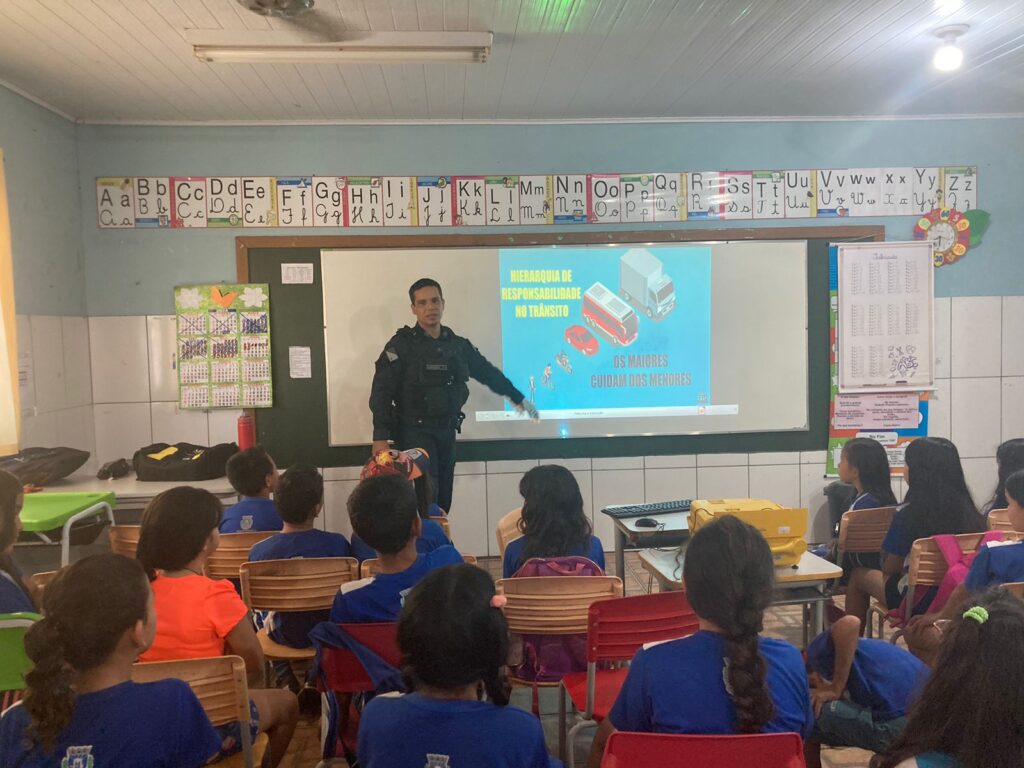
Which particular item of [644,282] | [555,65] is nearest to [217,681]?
[555,65]

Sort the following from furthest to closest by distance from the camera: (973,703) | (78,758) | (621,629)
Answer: (621,629)
(78,758)
(973,703)

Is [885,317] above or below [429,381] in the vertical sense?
above

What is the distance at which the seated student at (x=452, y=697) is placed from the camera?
1.16 meters

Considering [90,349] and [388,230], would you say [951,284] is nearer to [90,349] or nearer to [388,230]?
[388,230]

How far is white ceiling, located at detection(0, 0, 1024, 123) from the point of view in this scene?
9.81ft

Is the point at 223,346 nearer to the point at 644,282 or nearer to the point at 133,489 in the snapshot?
the point at 133,489

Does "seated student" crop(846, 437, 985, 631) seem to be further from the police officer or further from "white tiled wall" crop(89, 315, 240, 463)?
"white tiled wall" crop(89, 315, 240, 463)

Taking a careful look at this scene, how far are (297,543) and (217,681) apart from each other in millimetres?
825

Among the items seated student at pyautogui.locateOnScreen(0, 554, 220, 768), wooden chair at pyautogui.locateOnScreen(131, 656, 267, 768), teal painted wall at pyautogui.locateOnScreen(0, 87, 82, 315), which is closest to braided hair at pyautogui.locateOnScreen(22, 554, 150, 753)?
seated student at pyautogui.locateOnScreen(0, 554, 220, 768)

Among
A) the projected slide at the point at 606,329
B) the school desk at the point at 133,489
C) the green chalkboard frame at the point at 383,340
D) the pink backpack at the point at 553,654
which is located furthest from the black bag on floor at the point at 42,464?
the pink backpack at the point at 553,654

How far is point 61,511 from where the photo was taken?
112 inches

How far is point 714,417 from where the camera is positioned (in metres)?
4.64

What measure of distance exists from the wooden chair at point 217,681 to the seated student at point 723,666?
82 centimetres

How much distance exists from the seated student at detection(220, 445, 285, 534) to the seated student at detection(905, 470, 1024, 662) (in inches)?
90.4
